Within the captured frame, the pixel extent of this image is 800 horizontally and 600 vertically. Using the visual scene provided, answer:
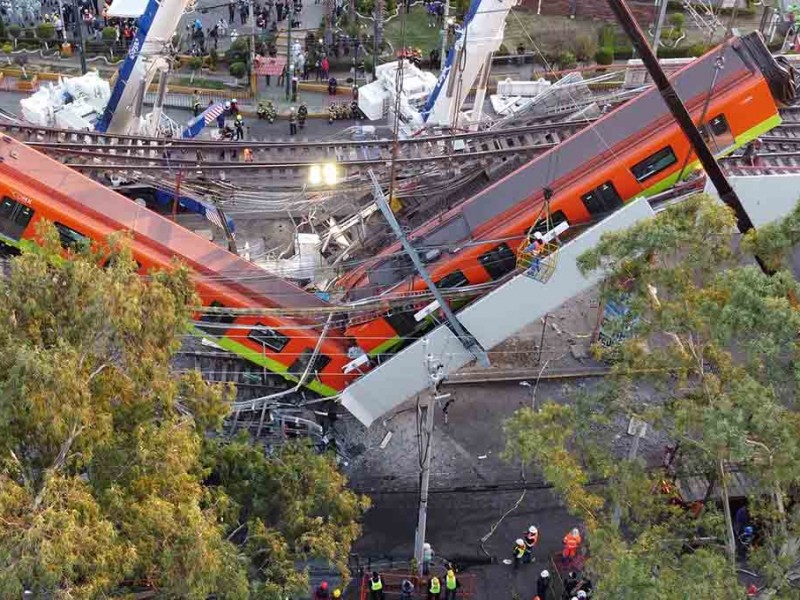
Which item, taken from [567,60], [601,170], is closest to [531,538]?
[601,170]

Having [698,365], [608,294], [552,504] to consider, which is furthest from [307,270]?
[698,365]

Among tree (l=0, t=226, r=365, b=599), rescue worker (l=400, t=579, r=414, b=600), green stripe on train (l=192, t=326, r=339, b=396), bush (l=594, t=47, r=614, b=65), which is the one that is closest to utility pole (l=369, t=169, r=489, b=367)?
green stripe on train (l=192, t=326, r=339, b=396)

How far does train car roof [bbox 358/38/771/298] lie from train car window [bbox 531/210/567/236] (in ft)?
1.75

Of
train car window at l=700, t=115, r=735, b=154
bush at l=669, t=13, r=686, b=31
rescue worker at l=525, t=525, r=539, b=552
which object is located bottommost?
rescue worker at l=525, t=525, r=539, b=552

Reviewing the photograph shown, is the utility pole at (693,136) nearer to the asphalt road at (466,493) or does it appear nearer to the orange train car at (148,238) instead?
the asphalt road at (466,493)

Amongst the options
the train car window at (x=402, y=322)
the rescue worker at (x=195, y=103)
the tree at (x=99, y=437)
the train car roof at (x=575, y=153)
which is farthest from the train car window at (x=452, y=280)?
the rescue worker at (x=195, y=103)

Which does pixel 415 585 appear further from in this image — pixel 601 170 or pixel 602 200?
pixel 601 170

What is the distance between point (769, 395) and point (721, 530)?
2936 millimetres

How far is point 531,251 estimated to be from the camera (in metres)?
20.9

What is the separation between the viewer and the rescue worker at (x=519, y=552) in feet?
70.4

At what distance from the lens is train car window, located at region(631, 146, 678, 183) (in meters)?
21.3

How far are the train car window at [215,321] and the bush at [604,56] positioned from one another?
24020 millimetres

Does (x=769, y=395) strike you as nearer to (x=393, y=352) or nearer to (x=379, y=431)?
(x=393, y=352)

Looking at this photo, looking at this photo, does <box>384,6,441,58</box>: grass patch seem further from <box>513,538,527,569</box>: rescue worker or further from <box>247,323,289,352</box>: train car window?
<box>513,538,527,569</box>: rescue worker
